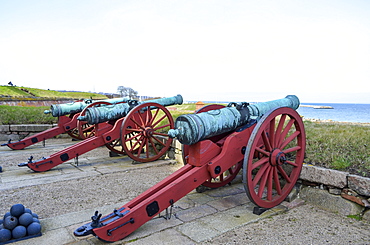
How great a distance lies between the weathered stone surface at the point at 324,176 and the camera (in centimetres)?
381

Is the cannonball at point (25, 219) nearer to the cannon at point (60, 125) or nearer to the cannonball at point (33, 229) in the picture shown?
the cannonball at point (33, 229)

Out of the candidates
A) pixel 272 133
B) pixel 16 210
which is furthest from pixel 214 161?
pixel 16 210

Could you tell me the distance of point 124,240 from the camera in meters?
3.09

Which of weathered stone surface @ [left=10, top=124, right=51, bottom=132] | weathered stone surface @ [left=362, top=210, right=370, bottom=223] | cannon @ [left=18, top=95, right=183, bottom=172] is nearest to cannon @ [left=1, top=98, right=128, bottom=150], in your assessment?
cannon @ [left=18, top=95, right=183, bottom=172]

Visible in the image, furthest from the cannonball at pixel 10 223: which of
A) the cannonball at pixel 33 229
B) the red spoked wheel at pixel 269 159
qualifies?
the red spoked wheel at pixel 269 159

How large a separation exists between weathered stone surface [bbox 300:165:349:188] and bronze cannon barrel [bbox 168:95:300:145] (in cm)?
102

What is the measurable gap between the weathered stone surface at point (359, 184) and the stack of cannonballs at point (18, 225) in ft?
11.9

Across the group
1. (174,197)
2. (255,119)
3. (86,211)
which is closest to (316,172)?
(255,119)

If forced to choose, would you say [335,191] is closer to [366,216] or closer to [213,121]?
[366,216]

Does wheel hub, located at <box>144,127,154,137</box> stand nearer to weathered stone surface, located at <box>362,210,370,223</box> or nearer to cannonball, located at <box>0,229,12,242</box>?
cannonball, located at <box>0,229,12,242</box>

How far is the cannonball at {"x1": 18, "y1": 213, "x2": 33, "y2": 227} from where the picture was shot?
3.17m

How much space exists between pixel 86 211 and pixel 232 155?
2022 millimetres

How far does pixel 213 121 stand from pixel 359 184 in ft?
6.24

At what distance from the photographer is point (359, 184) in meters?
3.65
